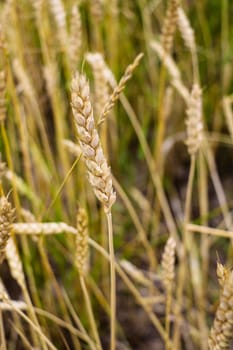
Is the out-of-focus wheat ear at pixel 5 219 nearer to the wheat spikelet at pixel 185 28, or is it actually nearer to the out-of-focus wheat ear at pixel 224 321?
the out-of-focus wheat ear at pixel 224 321

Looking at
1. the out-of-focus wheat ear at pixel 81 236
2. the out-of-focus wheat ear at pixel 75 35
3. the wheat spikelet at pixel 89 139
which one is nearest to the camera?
the wheat spikelet at pixel 89 139

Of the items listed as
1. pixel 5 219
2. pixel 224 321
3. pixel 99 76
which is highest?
pixel 99 76

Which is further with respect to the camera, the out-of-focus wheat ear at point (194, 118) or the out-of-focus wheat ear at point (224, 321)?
the out-of-focus wheat ear at point (194, 118)

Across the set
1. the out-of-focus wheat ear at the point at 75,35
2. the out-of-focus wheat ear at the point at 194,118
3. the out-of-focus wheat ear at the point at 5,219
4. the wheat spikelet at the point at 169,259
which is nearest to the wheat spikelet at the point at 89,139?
the out-of-focus wheat ear at the point at 5,219

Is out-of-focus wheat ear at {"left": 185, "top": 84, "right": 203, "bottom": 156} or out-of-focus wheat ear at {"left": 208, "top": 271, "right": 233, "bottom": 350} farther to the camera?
out-of-focus wheat ear at {"left": 185, "top": 84, "right": 203, "bottom": 156}

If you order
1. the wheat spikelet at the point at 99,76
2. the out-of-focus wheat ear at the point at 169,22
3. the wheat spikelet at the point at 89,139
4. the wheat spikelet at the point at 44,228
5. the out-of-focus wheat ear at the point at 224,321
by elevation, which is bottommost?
the out-of-focus wheat ear at the point at 224,321

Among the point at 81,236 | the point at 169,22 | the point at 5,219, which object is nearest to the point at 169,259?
the point at 81,236

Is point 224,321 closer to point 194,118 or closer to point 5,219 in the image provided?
point 5,219

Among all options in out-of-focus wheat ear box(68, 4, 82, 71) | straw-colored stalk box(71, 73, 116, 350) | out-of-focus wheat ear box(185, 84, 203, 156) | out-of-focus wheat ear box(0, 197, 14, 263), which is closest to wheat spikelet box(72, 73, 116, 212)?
straw-colored stalk box(71, 73, 116, 350)

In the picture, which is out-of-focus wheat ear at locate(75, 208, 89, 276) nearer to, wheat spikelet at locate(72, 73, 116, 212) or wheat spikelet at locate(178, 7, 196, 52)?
wheat spikelet at locate(72, 73, 116, 212)
